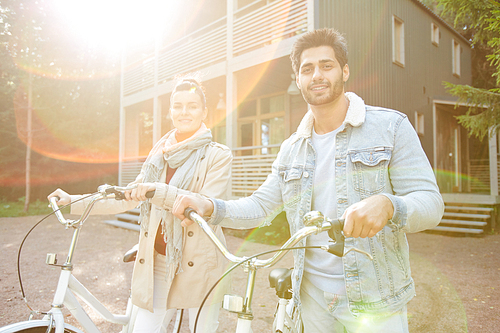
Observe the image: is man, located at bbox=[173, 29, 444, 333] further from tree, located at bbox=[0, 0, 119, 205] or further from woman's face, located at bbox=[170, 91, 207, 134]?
tree, located at bbox=[0, 0, 119, 205]

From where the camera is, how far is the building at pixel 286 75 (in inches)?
354

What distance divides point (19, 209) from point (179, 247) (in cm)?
1808

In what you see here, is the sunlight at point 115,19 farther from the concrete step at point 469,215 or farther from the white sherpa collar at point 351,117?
the white sherpa collar at point 351,117

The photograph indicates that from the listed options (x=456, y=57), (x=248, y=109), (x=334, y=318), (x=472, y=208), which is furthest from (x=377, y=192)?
(x=456, y=57)

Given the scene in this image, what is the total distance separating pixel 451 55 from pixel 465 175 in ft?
17.6

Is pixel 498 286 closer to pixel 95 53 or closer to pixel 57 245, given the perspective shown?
pixel 57 245

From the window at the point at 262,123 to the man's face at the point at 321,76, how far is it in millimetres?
9505

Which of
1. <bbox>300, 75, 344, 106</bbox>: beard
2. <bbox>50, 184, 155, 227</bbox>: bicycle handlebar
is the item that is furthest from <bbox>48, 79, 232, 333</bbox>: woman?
<bbox>300, 75, 344, 106</bbox>: beard

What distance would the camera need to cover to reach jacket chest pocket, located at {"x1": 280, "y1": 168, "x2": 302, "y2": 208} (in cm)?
170

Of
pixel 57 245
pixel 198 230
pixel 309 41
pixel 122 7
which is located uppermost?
pixel 122 7

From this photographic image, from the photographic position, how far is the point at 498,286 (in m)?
4.84

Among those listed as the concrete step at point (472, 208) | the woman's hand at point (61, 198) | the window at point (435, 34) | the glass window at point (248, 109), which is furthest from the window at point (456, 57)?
the woman's hand at point (61, 198)

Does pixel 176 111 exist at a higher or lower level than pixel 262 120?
lower

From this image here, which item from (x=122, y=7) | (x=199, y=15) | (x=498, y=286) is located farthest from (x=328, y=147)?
(x=122, y=7)
